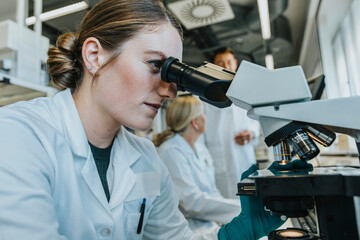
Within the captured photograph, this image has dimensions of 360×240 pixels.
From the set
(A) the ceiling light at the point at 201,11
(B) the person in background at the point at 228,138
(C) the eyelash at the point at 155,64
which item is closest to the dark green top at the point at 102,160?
(C) the eyelash at the point at 155,64

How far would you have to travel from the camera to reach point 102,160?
89cm

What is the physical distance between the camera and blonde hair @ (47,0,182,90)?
792 millimetres

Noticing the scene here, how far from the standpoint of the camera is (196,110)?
2020 mm

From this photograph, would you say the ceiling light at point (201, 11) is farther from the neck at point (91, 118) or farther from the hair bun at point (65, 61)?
the neck at point (91, 118)

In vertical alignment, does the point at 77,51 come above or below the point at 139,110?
above

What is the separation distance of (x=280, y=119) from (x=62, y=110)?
24.4 inches

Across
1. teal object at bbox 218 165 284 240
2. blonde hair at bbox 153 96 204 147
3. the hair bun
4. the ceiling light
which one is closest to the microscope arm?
teal object at bbox 218 165 284 240

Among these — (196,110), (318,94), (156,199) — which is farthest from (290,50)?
(156,199)

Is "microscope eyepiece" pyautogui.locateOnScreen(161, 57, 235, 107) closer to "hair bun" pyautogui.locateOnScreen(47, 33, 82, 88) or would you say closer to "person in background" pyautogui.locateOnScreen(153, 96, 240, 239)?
"hair bun" pyautogui.locateOnScreen(47, 33, 82, 88)

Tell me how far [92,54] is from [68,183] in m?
0.39

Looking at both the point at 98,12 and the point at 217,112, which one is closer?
the point at 98,12

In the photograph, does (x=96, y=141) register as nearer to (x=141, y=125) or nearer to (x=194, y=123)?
(x=141, y=125)

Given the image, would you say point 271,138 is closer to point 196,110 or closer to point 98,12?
point 98,12

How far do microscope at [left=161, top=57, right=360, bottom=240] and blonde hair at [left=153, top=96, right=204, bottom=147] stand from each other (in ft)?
4.22
